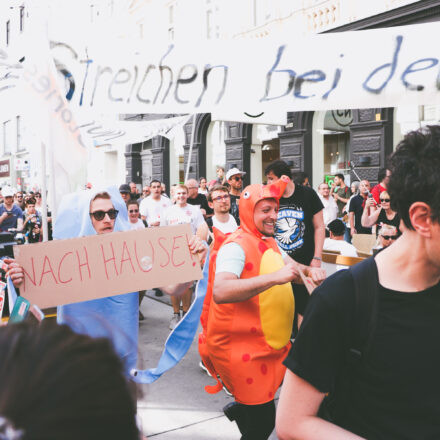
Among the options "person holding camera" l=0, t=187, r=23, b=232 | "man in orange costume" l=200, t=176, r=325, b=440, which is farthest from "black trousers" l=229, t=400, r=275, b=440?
"person holding camera" l=0, t=187, r=23, b=232

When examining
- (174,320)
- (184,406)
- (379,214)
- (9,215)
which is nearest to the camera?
(184,406)

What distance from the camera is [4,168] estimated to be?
35219 millimetres

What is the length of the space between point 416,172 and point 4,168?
3809 centimetres

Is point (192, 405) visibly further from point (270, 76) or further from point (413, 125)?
point (413, 125)

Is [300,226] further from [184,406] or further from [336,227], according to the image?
[184,406]

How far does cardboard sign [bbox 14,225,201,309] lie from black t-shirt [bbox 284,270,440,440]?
1.38 m

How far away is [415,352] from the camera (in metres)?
1.12

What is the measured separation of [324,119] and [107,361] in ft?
39.4

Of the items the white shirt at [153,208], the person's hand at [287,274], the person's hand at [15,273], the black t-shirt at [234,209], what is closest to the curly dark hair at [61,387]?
the person's hand at [287,274]

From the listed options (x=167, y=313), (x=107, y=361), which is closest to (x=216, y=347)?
(x=107, y=361)

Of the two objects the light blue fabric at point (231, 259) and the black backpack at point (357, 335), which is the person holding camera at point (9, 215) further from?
the black backpack at point (357, 335)

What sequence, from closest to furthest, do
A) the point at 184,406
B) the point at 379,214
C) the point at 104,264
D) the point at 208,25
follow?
the point at 104,264 → the point at 184,406 → the point at 379,214 → the point at 208,25

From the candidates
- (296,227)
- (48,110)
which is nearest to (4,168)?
(48,110)

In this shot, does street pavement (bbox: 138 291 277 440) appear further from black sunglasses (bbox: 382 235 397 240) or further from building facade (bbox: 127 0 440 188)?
building facade (bbox: 127 0 440 188)
